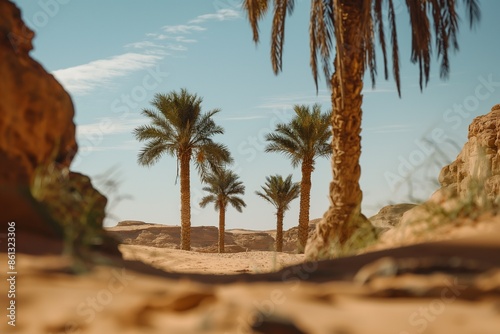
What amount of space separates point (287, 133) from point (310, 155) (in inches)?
58.5

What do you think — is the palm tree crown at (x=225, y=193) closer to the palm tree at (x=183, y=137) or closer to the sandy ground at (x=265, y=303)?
the palm tree at (x=183, y=137)

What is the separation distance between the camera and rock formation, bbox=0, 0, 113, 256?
4043 mm

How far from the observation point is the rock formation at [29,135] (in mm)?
4043

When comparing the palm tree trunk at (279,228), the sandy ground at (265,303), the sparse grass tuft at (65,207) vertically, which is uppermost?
the sparse grass tuft at (65,207)

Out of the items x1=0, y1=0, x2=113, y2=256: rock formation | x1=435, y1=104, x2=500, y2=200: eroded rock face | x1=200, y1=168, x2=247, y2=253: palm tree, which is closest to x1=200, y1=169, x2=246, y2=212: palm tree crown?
x1=200, y1=168, x2=247, y2=253: palm tree

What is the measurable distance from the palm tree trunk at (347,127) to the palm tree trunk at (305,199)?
14.1 metres

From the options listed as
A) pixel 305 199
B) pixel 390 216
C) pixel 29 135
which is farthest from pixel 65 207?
pixel 390 216

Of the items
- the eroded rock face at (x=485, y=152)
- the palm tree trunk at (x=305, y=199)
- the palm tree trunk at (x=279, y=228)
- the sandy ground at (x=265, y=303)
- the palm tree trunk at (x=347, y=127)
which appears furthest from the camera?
the palm tree trunk at (x=279, y=228)

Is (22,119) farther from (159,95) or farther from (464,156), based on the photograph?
(464,156)

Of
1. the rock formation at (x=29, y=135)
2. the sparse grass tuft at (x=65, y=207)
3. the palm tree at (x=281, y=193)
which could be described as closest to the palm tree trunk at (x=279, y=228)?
the palm tree at (x=281, y=193)

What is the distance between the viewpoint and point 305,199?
913 inches

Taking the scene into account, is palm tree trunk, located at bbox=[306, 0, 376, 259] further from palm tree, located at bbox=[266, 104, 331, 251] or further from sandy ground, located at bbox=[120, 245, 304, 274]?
palm tree, located at bbox=[266, 104, 331, 251]

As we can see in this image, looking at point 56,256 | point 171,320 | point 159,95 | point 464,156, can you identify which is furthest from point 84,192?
point 464,156

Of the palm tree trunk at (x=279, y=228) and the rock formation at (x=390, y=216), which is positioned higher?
the rock formation at (x=390, y=216)
